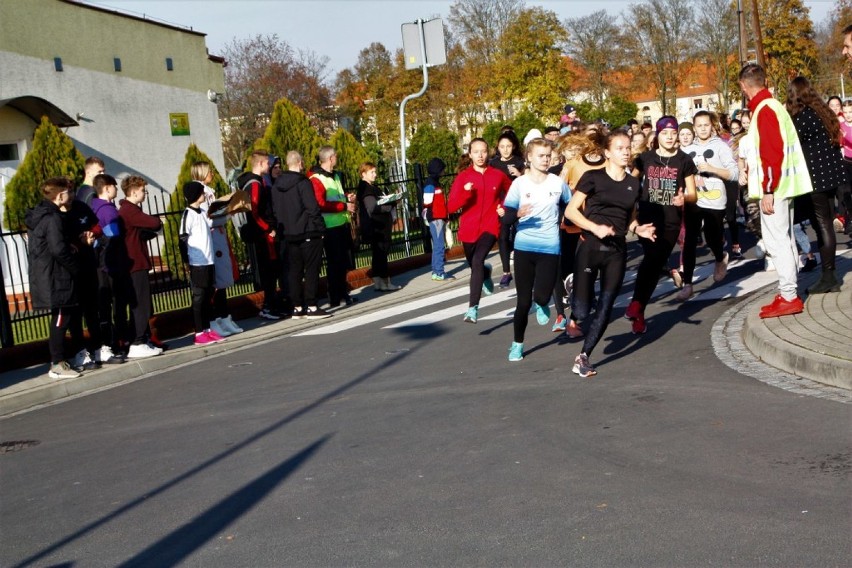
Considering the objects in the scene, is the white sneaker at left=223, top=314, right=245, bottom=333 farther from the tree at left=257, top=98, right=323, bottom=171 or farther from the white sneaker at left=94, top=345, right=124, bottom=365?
the tree at left=257, top=98, right=323, bottom=171

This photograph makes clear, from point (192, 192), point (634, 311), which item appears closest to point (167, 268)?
point (192, 192)

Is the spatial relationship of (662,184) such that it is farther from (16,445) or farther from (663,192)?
(16,445)

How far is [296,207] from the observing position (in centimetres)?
1353

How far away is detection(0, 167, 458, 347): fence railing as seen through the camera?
12.3 metres

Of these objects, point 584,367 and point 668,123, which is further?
point 668,123

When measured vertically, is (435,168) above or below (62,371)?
above

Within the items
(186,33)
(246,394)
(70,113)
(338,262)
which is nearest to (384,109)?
(186,33)

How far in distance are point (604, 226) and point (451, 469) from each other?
3.13 metres

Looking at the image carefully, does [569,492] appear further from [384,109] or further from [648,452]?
[384,109]

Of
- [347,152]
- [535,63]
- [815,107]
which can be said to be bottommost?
[815,107]

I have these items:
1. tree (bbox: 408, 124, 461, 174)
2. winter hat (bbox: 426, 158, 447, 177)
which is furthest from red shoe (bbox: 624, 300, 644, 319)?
tree (bbox: 408, 124, 461, 174)

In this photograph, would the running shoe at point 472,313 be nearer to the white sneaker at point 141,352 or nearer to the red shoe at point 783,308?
the red shoe at point 783,308

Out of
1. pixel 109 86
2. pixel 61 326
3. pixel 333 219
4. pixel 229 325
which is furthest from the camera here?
pixel 109 86

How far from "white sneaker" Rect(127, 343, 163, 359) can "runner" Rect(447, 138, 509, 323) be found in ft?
11.2
